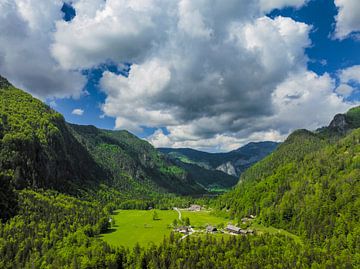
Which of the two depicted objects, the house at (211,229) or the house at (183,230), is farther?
the house at (211,229)

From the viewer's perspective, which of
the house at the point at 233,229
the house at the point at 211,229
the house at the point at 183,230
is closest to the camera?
the house at the point at 233,229

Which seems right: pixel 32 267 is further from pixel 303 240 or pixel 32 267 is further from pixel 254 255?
pixel 303 240

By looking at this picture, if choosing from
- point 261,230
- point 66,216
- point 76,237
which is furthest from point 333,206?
point 66,216

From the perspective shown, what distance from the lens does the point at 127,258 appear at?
129 meters

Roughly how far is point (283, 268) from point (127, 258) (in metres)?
67.6

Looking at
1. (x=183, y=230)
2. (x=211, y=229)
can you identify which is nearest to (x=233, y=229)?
(x=211, y=229)

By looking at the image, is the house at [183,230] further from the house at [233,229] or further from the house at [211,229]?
the house at [233,229]

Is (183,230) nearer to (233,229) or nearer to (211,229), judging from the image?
(211,229)

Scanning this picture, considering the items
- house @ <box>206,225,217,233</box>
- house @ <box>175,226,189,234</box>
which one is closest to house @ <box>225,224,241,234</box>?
house @ <box>206,225,217,233</box>

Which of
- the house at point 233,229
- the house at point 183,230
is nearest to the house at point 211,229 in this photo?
the house at point 233,229

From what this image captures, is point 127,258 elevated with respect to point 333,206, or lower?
lower

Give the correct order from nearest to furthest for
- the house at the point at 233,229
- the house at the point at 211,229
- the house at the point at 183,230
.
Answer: the house at the point at 233,229 < the house at the point at 183,230 < the house at the point at 211,229

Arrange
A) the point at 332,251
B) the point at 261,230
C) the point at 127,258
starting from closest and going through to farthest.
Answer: the point at 127,258, the point at 332,251, the point at 261,230

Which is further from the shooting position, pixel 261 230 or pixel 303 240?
pixel 261 230
